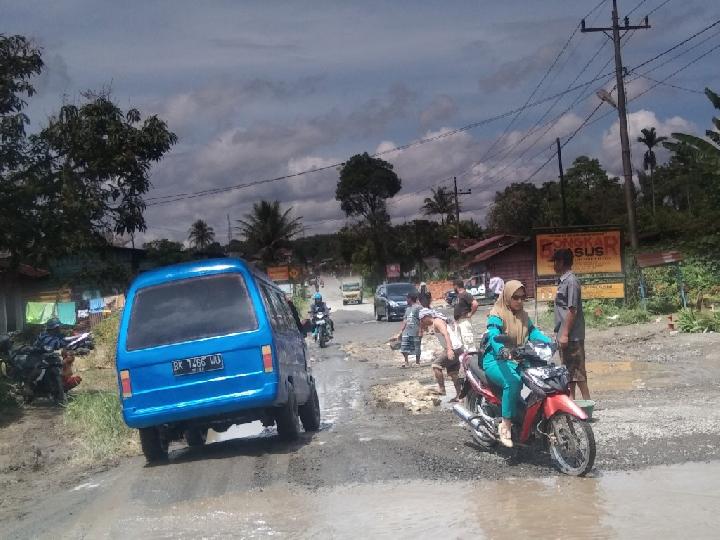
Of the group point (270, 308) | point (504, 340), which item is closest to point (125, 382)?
point (270, 308)

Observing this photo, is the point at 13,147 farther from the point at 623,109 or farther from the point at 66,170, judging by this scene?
the point at 623,109

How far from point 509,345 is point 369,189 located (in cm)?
8274

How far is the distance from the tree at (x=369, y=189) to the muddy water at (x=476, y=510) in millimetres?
81285

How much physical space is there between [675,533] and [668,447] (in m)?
2.46

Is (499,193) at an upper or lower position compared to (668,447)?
upper

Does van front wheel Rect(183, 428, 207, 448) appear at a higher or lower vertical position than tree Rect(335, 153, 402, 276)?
lower

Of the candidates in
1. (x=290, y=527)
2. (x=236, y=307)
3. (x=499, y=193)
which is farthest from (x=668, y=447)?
(x=499, y=193)

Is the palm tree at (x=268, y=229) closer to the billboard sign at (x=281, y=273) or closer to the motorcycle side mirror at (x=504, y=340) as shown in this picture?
the billboard sign at (x=281, y=273)

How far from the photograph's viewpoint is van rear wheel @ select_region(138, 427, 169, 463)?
31.0ft

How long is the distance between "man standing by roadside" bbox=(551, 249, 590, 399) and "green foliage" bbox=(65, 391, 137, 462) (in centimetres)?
529

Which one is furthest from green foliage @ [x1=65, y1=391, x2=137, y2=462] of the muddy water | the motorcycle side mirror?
the motorcycle side mirror

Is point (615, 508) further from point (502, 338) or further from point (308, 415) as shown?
point (308, 415)

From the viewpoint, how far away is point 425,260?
87875mm

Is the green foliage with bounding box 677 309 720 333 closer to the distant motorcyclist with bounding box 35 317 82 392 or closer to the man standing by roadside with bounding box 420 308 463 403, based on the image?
the man standing by roadside with bounding box 420 308 463 403
